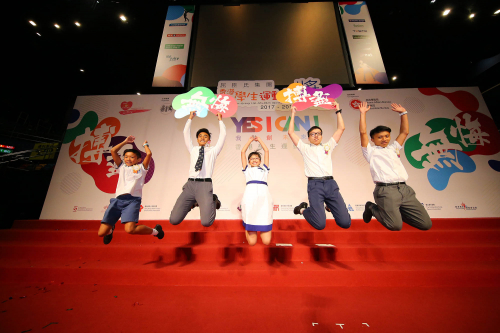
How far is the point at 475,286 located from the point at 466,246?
29.0 inches

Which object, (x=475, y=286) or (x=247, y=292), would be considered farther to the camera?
(x=475, y=286)

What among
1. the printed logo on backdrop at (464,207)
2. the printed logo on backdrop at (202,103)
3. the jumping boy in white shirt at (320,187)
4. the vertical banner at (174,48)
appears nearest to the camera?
the jumping boy in white shirt at (320,187)

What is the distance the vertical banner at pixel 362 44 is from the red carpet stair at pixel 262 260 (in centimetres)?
324

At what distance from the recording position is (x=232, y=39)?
14.0 feet

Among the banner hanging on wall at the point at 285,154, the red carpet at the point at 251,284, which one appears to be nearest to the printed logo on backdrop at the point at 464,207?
the banner hanging on wall at the point at 285,154

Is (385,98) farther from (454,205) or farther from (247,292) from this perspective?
(247,292)

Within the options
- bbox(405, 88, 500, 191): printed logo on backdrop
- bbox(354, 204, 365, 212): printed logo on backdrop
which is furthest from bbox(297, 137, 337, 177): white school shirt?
bbox(405, 88, 500, 191): printed logo on backdrop

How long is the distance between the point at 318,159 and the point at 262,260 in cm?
157

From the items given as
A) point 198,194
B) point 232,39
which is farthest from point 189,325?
point 232,39

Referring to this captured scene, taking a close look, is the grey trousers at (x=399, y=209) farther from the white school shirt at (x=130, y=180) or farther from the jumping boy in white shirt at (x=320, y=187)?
the white school shirt at (x=130, y=180)

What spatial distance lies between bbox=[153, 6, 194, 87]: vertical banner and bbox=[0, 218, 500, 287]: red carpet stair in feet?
10.7

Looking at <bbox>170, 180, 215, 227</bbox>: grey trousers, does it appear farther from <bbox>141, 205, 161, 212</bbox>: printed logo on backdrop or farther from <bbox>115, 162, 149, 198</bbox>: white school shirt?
<bbox>141, 205, 161, 212</bbox>: printed logo on backdrop

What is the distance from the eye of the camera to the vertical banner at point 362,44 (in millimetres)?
3857

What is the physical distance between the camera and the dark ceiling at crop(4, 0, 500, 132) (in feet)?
12.4
